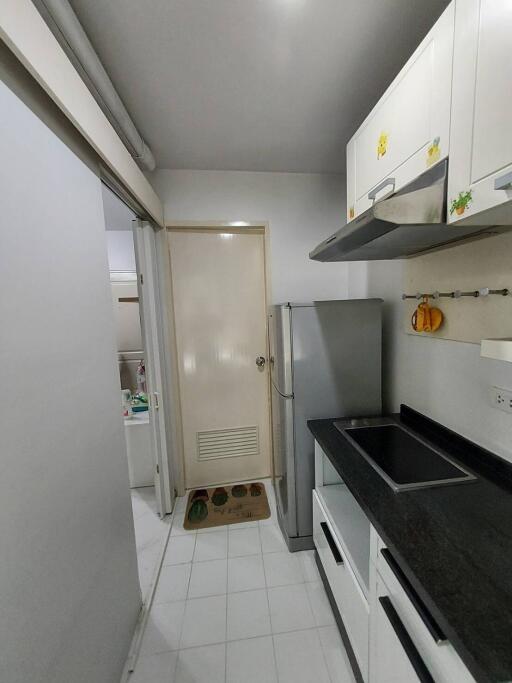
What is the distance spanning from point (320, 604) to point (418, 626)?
968 millimetres

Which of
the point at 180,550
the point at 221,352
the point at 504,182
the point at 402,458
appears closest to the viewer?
the point at 504,182

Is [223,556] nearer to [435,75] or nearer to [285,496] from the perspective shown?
[285,496]

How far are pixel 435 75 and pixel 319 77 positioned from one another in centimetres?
62

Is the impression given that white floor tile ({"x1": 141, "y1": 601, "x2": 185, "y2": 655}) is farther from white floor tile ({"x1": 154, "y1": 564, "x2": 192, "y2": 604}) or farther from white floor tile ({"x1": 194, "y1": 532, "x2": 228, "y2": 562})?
white floor tile ({"x1": 194, "y1": 532, "x2": 228, "y2": 562})

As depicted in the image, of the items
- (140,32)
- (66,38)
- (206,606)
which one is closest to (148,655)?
(206,606)

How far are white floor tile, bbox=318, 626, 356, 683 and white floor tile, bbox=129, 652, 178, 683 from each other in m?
0.63

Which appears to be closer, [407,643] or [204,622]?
[407,643]

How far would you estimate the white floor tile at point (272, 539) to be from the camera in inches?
68.2

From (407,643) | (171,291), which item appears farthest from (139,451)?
(407,643)

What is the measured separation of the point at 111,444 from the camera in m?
1.11

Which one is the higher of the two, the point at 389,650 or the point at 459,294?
the point at 459,294

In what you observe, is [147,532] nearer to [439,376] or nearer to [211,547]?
[211,547]

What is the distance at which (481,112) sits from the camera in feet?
2.24

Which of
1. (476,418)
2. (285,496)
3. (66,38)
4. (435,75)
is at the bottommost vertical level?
(285,496)
